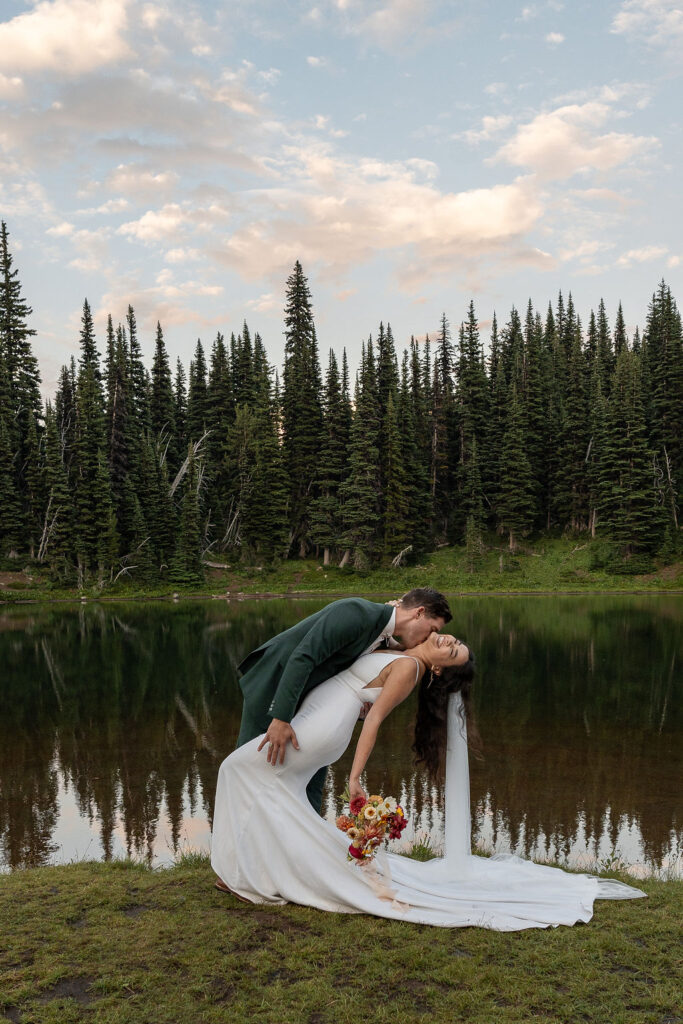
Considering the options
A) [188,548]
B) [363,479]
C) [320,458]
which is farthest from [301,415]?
[188,548]

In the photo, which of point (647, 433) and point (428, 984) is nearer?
point (428, 984)

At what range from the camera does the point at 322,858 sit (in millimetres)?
4668

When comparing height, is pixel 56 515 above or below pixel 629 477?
below

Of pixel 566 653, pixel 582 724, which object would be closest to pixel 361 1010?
pixel 582 724

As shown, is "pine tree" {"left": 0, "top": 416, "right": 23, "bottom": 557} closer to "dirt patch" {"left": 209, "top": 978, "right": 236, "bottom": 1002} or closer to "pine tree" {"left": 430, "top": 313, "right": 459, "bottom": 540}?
"pine tree" {"left": 430, "top": 313, "right": 459, "bottom": 540}

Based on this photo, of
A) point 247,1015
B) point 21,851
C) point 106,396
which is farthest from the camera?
point 106,396

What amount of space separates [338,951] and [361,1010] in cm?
58

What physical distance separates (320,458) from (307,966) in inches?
2003

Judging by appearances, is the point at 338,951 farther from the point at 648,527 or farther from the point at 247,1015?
the point at 648,527

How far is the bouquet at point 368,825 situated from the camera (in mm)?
4520

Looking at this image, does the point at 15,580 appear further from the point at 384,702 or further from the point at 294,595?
the point at 384,702

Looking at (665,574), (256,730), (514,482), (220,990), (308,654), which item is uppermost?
(514,482)

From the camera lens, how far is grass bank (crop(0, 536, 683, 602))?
43.9m

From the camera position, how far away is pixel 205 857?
6.48m
